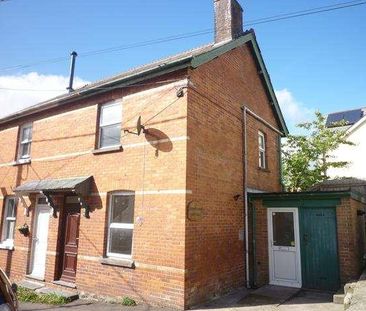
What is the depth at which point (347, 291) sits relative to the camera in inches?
317

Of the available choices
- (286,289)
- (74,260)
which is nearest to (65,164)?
(74,260)

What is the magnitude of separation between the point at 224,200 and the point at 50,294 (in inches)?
236

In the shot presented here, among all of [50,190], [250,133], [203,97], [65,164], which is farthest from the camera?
[250,133]

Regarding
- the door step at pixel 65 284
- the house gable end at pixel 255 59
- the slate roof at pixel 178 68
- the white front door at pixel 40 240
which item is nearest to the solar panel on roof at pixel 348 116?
the house gable end at pixel 255 59

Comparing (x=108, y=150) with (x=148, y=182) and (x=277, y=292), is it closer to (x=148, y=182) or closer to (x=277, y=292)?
(x=148, y=182)

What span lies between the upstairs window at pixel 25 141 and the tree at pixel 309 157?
545 inches

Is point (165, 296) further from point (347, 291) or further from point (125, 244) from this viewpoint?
point (347, 291)

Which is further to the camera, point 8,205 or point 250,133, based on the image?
point 8,205

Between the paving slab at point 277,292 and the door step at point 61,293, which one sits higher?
the paving slab at point 277,292

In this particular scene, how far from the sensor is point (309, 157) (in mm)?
19078

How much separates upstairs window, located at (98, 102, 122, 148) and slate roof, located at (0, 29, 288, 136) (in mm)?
636

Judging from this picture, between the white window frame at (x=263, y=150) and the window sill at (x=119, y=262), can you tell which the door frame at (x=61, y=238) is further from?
the white window frame at (x=263, y=150)

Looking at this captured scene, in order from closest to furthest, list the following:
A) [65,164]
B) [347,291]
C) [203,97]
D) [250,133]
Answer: [347,291] → [203,97] → [65,164] → [250,133]

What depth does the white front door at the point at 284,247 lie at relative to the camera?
10547 mm
